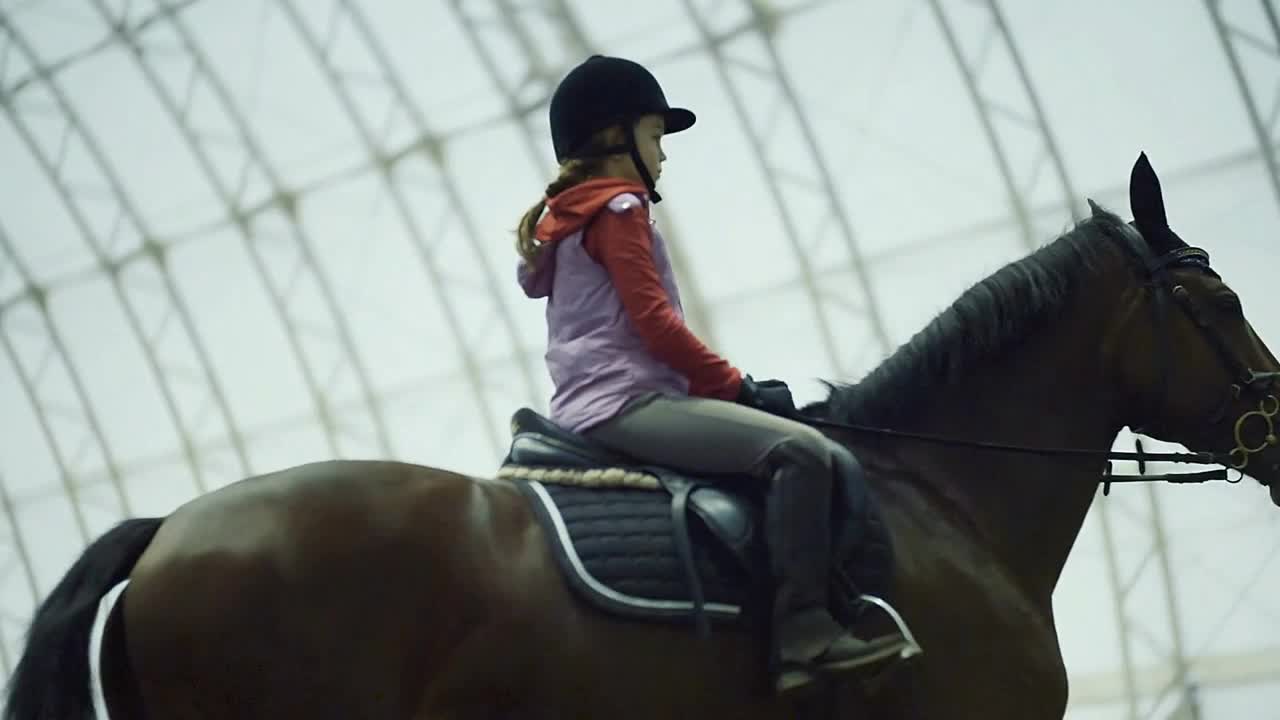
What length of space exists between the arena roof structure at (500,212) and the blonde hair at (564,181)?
6698 millimetres

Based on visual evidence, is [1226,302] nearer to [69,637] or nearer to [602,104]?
[602,104]

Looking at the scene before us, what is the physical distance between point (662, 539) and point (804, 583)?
1.21 feet

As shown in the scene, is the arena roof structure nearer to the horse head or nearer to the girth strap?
the horse head

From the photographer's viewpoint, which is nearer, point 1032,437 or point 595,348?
point 595,348

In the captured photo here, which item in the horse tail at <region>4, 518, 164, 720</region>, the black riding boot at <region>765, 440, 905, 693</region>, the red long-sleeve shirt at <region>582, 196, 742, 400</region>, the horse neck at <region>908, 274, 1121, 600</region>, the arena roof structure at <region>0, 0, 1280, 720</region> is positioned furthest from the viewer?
the arena roof structure at <region>0, 0, 1280, 720</region>

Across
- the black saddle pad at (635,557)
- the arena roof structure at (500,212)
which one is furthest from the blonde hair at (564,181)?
the arena roof structure at (500,212)

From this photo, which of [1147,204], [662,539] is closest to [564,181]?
[662,539]

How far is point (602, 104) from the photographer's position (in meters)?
3.86

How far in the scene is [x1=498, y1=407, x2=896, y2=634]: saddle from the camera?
3.46 meters

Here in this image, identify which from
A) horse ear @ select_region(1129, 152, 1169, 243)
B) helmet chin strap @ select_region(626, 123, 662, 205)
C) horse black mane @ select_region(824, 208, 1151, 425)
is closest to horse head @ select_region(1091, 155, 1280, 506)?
horse ear @ select_region(1129, 152, 1169, 243)

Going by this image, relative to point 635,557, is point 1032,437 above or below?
below

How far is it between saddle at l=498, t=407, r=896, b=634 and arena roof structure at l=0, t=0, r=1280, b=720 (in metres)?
6.85

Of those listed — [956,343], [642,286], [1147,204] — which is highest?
[642,286]

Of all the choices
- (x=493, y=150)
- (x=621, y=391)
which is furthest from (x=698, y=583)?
(x=493, y=150)
